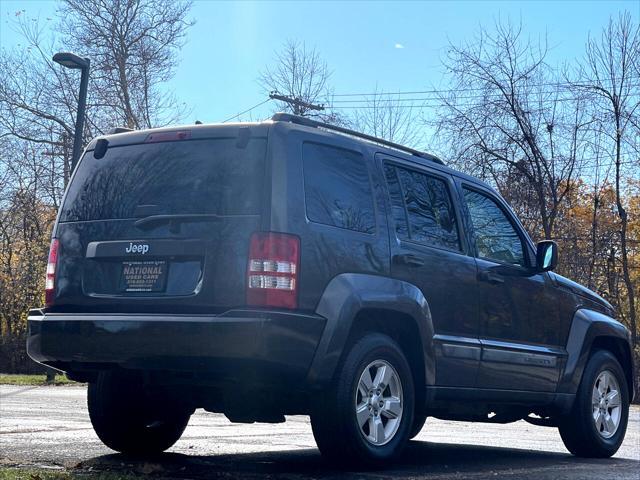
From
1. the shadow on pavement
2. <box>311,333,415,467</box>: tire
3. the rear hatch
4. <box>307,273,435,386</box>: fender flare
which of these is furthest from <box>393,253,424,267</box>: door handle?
the shadow on pavement

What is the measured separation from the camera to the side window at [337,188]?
628cm

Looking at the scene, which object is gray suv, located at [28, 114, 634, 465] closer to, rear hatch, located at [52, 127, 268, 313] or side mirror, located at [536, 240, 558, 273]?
rear hatch, located at [52, 127, 268, 313]

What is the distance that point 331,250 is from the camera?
6.19 m

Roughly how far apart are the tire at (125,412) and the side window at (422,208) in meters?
1.94

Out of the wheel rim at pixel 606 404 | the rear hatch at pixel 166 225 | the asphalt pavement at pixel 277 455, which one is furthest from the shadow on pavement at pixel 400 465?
the rear hatch at pixel 166 225

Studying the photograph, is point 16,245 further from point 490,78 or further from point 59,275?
point 59,275

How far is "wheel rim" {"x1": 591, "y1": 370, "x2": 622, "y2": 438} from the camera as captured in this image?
8.91m

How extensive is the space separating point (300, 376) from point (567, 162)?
28.4 meters

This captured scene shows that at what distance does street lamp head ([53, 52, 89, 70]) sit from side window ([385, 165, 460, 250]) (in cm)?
1578

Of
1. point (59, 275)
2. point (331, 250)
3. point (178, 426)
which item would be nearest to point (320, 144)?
point (331, 250)

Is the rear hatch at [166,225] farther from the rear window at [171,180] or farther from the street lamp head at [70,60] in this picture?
the street lamp head at [70,60]

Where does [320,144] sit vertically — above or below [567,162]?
below

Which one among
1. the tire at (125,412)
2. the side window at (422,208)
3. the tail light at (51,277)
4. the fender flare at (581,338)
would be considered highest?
the side window at (422,208)

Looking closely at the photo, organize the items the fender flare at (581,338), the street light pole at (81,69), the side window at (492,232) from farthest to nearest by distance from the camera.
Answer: the street light pole at (81,69) < the fender flare at (581,338) < the side window at (492,232)
